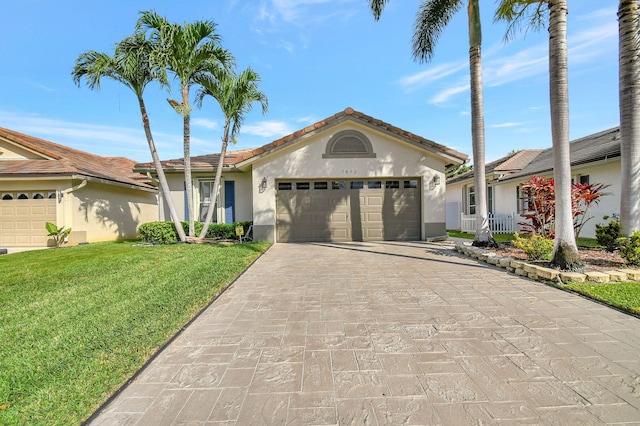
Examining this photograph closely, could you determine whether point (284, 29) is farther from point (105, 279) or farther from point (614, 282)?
point (614, 282)

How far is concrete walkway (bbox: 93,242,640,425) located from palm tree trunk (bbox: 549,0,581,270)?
1190 mm

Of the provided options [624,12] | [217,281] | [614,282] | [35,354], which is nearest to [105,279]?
[217,281]

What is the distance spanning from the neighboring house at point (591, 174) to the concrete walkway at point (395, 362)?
7272 millimetres

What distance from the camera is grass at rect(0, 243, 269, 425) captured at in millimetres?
2400

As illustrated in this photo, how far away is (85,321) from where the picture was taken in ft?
12.9

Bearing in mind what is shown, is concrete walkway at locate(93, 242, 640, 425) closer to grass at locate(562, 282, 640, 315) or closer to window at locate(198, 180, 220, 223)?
grass at locate(562, 282, 640, 315)

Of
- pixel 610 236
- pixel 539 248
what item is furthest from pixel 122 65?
pixel 610 236

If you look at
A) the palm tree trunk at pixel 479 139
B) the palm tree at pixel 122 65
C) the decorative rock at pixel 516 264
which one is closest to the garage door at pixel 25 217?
the palm tree at pixel 122 65

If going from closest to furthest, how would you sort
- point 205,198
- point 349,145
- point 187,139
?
point 187,139
point 349,145
point 205,198

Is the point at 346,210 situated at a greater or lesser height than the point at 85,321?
greater

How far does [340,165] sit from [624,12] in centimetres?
813

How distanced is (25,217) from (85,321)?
12.5 m

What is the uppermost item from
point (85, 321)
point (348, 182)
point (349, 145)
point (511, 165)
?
point (349, 145)

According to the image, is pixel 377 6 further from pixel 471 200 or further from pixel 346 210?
pixel 471 200
